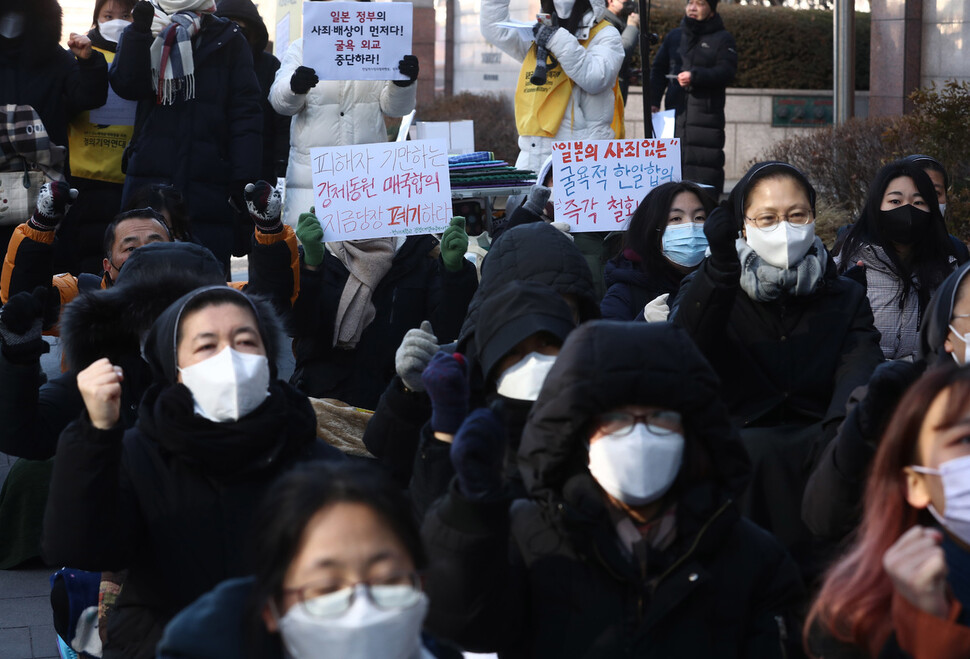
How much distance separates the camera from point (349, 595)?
220 centimetres

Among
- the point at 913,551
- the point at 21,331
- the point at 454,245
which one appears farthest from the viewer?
the point at 454,245

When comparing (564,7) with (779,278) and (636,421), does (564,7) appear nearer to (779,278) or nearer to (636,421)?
(779,278)

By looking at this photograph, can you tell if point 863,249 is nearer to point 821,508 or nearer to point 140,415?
point 821,508

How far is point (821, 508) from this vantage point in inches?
132

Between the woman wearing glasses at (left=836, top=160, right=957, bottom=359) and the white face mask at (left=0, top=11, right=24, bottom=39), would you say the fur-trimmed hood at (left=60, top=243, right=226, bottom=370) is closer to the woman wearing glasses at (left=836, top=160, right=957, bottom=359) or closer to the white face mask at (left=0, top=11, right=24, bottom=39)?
the woman wearing glasses at (left=836, top=160, right=957, bottom=359)

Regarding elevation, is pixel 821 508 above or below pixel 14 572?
above

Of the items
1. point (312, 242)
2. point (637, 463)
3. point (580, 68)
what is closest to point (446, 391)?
point (637, 463)

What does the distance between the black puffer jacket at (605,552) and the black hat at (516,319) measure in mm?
658

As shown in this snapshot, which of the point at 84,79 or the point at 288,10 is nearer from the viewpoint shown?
the point at 84,79

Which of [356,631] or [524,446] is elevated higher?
[524,446]

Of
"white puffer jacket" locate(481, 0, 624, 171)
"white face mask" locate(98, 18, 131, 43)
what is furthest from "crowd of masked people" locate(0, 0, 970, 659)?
"white puffer jacket" locate(481, 0, 624, 171)

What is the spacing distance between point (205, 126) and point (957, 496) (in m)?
5.52

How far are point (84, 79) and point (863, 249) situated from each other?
4068mm

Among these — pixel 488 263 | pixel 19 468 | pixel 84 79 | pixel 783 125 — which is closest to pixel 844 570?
pixel 488 263
